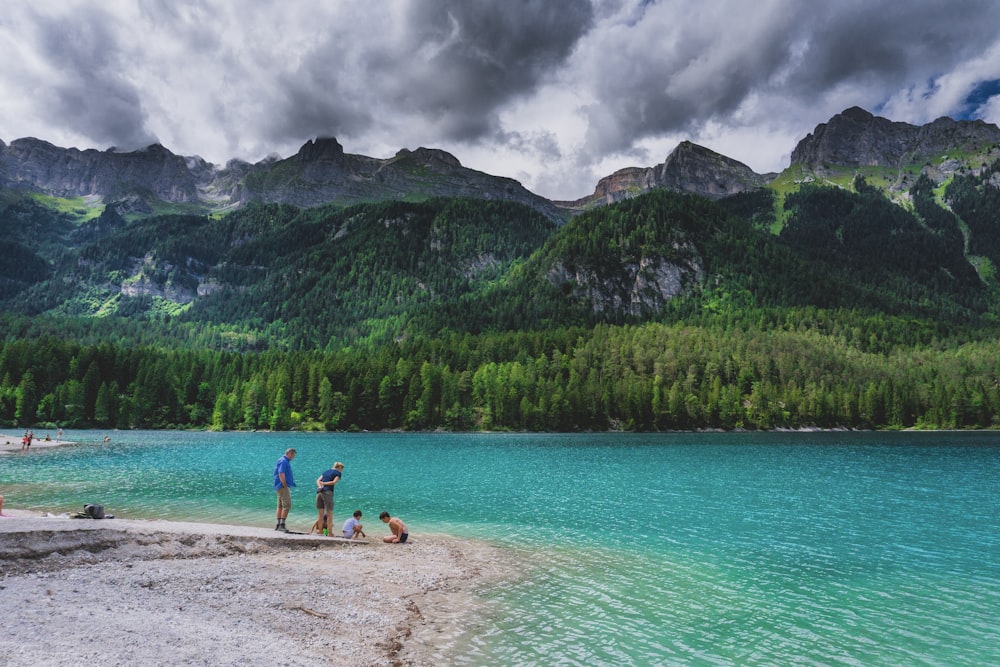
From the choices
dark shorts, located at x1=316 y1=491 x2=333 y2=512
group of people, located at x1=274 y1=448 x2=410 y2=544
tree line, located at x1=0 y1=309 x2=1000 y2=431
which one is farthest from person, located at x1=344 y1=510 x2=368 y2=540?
tree line, located at x1=0 y1=309 x2=1000 y2=431

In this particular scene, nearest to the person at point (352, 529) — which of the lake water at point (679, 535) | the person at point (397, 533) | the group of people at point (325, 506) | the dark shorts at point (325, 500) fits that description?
the group of people at point (325, 506)

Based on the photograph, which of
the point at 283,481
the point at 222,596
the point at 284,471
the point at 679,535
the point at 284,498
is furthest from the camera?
the point at 679,535

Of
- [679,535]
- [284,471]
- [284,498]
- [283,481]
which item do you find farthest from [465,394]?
[284,471]

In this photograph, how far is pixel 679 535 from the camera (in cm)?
3192

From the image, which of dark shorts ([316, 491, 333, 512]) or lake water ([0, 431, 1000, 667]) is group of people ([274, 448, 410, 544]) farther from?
lake water ([0, 431, 1000, 667])

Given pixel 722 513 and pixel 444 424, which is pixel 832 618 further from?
pixel 444 424

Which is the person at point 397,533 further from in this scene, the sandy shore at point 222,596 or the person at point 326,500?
the person at point 326,500

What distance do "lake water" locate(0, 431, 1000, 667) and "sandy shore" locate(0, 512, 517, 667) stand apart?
2.23 metres

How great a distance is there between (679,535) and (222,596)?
2380 centimetres

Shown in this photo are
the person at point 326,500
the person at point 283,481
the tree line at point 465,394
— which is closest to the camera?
the person at point 283,481

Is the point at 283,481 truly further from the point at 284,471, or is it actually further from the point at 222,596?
the point at 222,596

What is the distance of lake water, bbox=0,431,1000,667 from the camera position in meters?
16.7

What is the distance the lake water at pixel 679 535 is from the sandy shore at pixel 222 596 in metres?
2.23

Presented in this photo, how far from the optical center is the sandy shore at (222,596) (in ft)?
41.1
